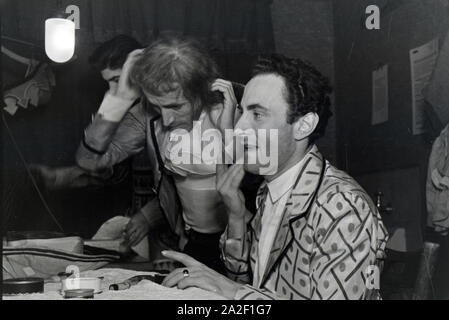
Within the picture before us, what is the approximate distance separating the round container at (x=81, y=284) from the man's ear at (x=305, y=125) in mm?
682

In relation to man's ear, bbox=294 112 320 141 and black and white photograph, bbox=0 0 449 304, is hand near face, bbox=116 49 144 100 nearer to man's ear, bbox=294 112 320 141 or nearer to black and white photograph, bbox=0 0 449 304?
black and white photograph, bbox=0 0 449 304

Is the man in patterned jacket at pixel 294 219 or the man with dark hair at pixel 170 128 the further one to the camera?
the man with dark hair at pixel 170 128

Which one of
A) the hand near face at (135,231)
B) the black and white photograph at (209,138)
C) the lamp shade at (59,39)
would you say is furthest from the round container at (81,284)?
the lamp shade at (59,39)

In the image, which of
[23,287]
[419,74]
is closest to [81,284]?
[23,287]

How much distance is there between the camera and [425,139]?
1839 millimetres

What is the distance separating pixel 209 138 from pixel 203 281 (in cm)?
42

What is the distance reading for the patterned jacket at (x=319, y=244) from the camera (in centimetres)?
153

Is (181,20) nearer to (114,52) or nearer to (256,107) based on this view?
(114,52)

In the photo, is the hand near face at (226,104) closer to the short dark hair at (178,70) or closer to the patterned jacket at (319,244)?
the short dark hair at (178,70)

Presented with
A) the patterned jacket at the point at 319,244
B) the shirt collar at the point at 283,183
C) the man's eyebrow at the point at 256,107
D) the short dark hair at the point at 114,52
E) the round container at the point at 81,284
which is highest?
the short dark hair at the point at 114,52

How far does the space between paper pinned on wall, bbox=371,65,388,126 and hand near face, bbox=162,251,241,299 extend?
2.16 ft

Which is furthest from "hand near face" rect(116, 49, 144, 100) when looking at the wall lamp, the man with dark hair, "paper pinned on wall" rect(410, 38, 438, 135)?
"paper pinned on wall" rect(410, 38, 438, 135)
